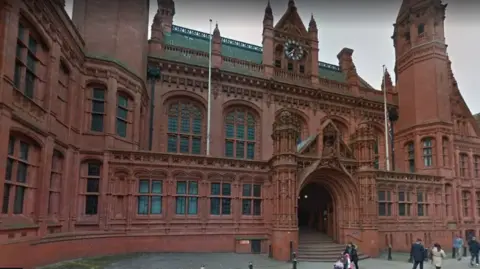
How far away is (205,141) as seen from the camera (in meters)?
29.3

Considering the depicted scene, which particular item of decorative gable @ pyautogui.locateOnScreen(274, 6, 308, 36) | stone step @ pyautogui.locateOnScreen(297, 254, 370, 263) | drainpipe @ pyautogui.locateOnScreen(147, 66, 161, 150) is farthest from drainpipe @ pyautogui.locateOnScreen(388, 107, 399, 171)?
drainpipe @ pyautogui.locateOnScreen(147, 66, 161, 150)

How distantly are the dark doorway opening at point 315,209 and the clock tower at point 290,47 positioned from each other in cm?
1033

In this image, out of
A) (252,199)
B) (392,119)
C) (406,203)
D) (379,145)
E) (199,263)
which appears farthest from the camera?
(392,119)

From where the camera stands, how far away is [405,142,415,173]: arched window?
34781mm

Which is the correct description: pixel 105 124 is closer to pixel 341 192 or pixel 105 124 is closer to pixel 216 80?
pixel 216 80

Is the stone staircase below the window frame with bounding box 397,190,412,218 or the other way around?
below

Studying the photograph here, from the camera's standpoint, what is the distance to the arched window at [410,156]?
114ft

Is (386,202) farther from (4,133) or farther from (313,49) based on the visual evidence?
(4,133)

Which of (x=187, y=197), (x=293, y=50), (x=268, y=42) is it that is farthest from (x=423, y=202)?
(x=187, y=197)

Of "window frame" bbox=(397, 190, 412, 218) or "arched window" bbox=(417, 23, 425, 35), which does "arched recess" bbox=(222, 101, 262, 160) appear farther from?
"arched window" bbox=(417, 23, 425, 35)

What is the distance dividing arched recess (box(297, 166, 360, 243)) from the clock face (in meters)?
13.1

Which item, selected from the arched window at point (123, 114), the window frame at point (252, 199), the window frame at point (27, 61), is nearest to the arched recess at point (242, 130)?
the window frame at point (252, 199)

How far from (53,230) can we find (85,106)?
7197 mm

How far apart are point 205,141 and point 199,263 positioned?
12.0 meters
